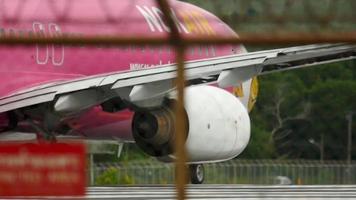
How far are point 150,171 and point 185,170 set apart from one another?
20320 millimetres

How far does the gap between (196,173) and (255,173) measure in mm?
1611

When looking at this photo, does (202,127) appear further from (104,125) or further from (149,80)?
(104,125)

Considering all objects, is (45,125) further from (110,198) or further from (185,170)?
(185,170)

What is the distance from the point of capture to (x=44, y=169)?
21.4 ft

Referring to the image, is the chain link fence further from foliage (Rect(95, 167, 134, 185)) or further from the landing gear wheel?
the landing gear wheel

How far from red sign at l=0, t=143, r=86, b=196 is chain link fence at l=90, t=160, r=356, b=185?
9.57 m

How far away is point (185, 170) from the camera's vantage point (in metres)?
6.67

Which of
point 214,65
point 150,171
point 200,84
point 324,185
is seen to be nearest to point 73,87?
point 200,84

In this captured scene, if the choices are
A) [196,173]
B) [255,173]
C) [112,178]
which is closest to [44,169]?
[196,173]

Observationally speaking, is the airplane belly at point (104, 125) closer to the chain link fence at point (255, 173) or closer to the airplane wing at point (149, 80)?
the chain link fence at point (255, 173)

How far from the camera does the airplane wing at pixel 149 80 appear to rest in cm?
1430

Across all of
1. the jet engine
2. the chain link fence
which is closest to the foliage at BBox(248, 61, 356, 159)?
the chain link fence

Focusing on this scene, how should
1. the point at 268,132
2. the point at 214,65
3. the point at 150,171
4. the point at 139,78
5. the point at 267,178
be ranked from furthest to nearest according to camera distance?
1. the point at 150,171
2. the point at 267,178
3. the point at 268,132
4. the point at 139,78
5. the point at 214,65

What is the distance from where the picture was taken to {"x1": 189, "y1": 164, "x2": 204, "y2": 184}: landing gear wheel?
21.2 meters
